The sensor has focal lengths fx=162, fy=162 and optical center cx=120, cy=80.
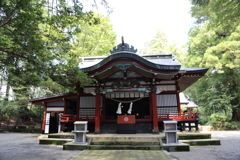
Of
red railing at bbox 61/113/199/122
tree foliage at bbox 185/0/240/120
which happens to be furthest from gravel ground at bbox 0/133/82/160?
tree foliage at bbox 185/0/240/120

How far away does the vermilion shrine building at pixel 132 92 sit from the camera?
9.05 meters

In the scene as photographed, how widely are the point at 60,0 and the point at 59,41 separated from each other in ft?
4.70

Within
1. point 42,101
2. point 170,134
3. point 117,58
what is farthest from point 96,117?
point 42,101

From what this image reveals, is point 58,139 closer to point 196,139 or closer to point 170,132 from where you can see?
point 170,132

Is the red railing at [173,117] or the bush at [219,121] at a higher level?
the red railing at [173,117]

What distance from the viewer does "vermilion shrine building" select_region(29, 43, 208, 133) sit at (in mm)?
9048

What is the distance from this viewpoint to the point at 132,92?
9.90 meters

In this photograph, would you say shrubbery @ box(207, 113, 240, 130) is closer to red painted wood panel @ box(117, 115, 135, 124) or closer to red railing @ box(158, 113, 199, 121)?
red railing @ box(158, 113, 199, 121)

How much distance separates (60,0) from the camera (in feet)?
14.4

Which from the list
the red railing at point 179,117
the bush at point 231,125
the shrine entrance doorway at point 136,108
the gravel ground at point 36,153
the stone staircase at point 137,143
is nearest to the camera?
the gravel ground at point 36,153

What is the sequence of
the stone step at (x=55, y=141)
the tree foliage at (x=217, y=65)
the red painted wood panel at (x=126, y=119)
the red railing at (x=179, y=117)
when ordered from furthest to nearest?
1. the tree foliage at (x=217, y=65)
2. the red railing at (x=179, y=117)
3. the red painted wood panel at (x=126, y=119)
4. the stone step at (x=55, y=141)

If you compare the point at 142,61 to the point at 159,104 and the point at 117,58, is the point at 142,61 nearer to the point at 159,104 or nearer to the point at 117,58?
the point at 117,58

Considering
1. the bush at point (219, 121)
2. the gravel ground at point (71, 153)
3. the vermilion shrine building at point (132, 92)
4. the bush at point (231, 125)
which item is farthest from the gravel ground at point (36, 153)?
the bush at point (231, 125)

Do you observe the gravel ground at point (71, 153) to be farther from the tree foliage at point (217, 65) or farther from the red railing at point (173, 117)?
the tree foliage at point (217, 65)
